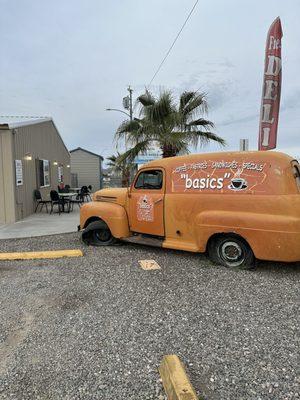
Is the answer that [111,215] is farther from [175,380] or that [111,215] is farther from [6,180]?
[6,180]

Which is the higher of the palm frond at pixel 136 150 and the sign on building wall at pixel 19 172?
the palm frond at pixel 136 150

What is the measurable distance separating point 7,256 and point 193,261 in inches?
145

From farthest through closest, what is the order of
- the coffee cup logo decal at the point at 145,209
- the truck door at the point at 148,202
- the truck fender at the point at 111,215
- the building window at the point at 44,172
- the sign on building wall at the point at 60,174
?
1. the sign on building wall at the point at 60,174
2. the building window at the point at 44,172
3. the truck fender at the point at 111,215
4. the coffee cup logo decal at the point at 145,209
5. the truck door at the point at 148,202

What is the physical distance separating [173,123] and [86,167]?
863 inches

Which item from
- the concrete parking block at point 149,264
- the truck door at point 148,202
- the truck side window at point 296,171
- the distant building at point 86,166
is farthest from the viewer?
the distant building at point 86,166

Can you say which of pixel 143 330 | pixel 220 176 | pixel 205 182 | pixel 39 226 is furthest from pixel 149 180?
pixel 39 226

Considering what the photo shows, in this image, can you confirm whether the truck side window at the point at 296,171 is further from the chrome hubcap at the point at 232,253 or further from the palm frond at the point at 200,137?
the palm frond at the point at 200,137

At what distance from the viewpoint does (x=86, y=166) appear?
31.3 meters

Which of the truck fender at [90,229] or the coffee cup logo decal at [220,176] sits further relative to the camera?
the truck fender at [90,229]

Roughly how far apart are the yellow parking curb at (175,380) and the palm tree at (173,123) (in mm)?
8365

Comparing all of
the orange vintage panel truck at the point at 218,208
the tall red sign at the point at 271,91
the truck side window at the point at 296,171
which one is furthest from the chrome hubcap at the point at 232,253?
the tall red sign at the point at 271,91

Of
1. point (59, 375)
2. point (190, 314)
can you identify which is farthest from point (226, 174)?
point (59, 375)

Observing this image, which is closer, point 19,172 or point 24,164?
point 19,172

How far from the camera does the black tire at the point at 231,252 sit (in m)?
5.16
